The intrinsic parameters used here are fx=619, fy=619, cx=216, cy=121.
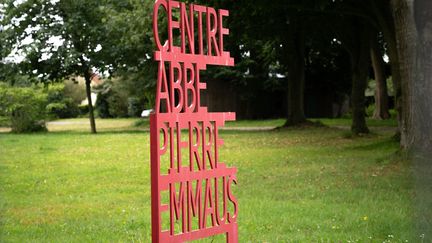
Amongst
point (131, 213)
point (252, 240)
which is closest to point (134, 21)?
point (131, 213)

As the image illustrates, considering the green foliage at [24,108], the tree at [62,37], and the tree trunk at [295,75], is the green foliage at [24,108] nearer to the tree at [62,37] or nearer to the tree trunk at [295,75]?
the tree at [62,37]

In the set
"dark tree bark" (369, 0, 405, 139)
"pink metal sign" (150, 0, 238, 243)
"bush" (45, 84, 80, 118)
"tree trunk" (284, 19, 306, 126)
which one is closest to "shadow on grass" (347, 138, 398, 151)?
"dark tree bark" (369, 0, 405, 139)

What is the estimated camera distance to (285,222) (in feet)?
23.0

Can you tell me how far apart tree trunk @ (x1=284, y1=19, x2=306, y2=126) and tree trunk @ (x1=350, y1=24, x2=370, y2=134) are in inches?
201

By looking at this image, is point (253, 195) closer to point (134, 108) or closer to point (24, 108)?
point (24, 108)

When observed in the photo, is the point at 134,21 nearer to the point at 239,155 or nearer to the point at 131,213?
the point at 239,155

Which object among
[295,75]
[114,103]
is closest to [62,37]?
[295,75]

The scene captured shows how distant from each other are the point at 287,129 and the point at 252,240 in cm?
1889

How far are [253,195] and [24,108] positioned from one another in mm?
20034

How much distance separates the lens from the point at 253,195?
29.7ft

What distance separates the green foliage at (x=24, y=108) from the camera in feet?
84.1

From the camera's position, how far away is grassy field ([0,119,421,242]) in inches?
261

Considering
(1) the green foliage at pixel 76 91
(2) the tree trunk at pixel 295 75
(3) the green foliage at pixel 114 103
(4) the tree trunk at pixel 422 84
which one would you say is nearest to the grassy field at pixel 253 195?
(4) the tree trunk at pixel 422 84

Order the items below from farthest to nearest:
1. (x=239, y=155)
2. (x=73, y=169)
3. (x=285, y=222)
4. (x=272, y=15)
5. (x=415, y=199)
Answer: (x=272, y=15) → (x=239, y=155) → (x=73, y=169) → (x=415, y=199) → (x=285, y=222)
